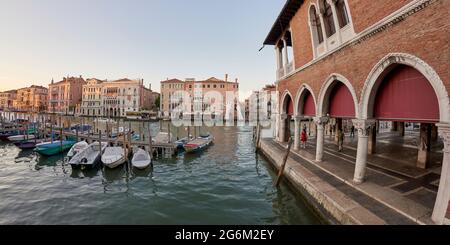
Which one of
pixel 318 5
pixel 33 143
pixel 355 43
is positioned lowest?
pixel 33 143

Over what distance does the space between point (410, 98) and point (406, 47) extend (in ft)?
4.86

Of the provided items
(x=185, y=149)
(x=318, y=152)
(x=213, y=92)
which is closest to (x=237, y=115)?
(x=213, y=92)

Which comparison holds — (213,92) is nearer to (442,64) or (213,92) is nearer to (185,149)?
(185,149)

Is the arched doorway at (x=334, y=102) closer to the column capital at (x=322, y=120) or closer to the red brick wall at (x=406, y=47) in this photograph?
the column capital at (x=322, y=120)

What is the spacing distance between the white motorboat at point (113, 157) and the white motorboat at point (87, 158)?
749mm

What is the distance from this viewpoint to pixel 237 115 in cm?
6994

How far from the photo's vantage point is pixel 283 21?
15.5 meters

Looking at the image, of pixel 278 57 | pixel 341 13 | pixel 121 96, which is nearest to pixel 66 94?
pixel 121 96

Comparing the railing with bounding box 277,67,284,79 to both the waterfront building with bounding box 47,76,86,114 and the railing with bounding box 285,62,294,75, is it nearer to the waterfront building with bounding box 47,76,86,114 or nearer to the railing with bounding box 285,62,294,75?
the railing with bounding box 285,62,294,75

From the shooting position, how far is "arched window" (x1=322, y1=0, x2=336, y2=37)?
1066cm

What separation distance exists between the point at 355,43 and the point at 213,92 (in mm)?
57929

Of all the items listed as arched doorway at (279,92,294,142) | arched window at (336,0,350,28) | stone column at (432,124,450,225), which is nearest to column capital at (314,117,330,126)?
arched window at (336,0,350,28)

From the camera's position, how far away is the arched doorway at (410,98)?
507 centimetres

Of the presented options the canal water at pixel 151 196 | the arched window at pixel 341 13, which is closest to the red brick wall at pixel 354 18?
the arched window at pixel 341 13
